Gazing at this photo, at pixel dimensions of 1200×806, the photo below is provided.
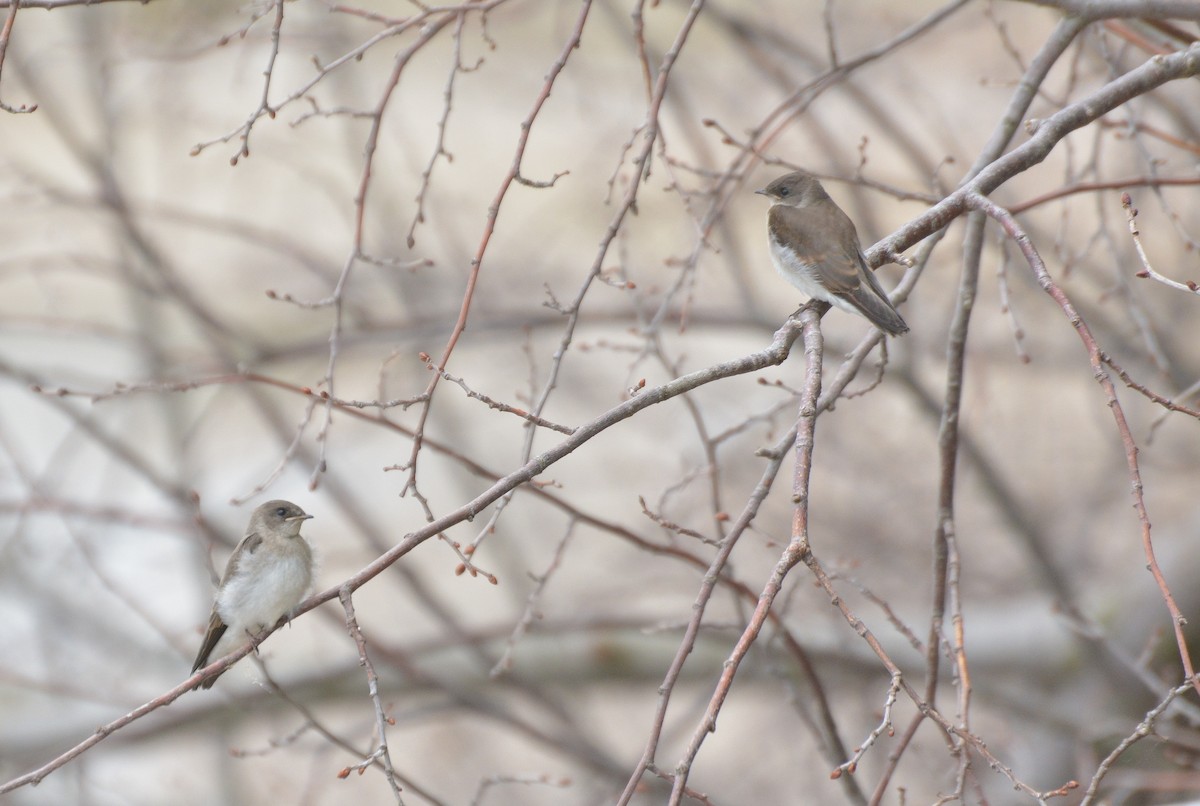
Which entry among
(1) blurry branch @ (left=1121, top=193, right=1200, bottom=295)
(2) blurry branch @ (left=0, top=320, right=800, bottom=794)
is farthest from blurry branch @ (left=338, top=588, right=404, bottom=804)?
(1) blurry branch @ (left=1121, top=193, right=1200, bottom=295)

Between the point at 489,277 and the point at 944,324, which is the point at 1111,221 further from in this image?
the point at 489,277

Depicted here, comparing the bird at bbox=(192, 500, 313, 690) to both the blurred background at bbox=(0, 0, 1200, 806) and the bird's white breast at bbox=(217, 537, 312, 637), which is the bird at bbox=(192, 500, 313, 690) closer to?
the bird's white breast at bbox=(217, 537, 312, 637)

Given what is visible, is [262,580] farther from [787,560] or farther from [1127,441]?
[1127,441]

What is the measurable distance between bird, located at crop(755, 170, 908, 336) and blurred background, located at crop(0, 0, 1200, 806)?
0.23m

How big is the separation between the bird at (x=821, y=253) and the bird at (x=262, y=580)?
1.89m

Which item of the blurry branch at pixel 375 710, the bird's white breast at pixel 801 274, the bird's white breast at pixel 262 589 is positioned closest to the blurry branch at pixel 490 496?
the blurry branch at pixel 375 710

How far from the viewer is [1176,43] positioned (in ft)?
12.8

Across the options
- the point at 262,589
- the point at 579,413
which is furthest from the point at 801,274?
the point at 579,413

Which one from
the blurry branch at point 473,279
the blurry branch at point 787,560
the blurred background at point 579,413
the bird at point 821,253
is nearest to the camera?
the blurry branch at point 787,560

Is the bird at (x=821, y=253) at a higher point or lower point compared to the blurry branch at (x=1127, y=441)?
higher

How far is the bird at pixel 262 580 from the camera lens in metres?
4.41

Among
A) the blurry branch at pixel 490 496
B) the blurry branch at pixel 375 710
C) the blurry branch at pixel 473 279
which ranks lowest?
the blurry branch at pixel 375 710

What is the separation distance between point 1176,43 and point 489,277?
5.28 m

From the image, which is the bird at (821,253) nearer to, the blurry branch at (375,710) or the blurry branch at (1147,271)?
the blurry branch at (1147,271)
